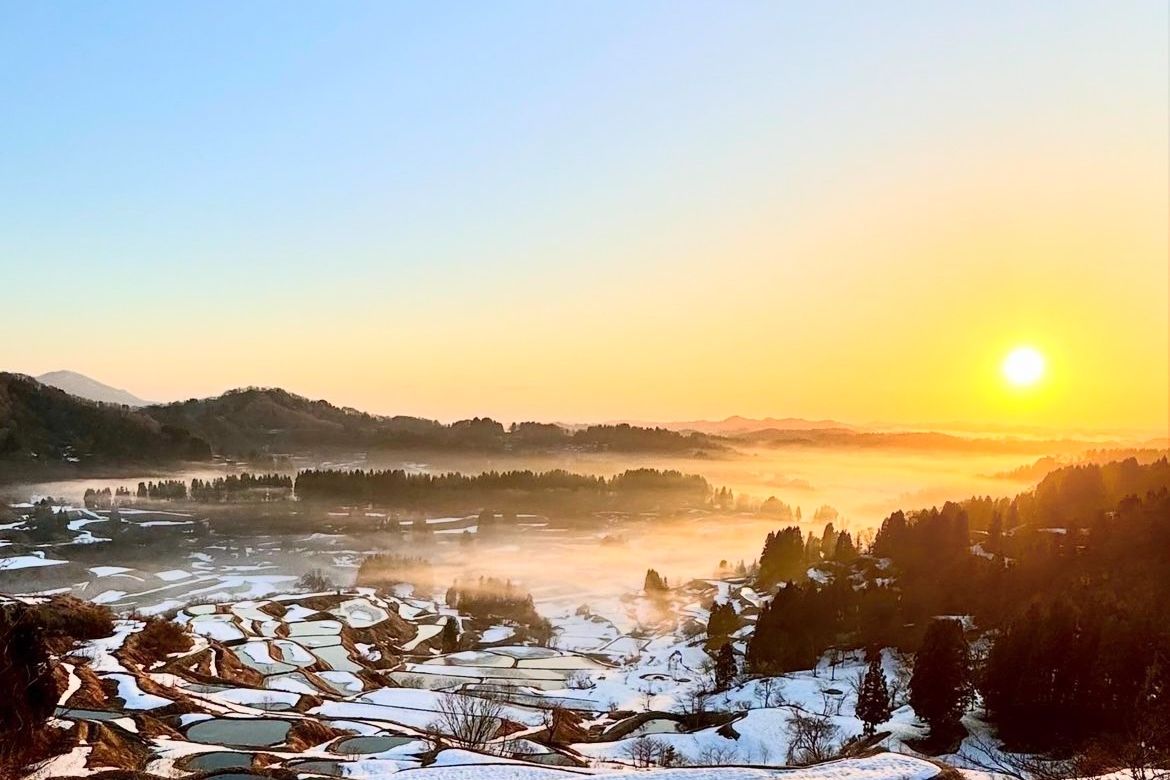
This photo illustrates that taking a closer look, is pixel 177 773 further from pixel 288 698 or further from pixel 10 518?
pixel 10 518

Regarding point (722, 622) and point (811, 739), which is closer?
point (811, 739)

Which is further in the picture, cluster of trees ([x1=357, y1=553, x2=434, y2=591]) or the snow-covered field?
cluster of trees ([x1=357, y1=553, x2=434, y2=591])

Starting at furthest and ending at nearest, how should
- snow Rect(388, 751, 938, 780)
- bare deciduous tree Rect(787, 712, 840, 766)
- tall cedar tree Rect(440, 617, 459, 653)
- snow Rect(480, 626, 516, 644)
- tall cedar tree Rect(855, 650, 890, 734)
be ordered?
snow Rect(480, 626, 516, 644)
tall cedar tree Rect(440, 617, 459, 653)
tall cedar tree Rect(855, 650, 890, 734)
bare deciduous tree Rect(787, 712, 840, 766)
snow Rect(388, 751, 938, 780)

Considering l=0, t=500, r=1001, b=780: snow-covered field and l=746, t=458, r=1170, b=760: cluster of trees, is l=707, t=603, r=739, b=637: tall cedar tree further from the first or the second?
l=746, t=458, r=1170, b=760: cluster of trees

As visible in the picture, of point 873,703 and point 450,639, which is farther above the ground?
point 873,703

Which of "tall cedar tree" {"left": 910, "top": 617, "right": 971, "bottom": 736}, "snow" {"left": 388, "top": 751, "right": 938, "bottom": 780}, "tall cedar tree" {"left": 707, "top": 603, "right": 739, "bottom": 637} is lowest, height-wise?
"tall cedar tree" {"left": 707, "top": 603, "right": 739, "bottom": 637}

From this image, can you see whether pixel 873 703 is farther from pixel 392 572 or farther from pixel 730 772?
pixel 392 572

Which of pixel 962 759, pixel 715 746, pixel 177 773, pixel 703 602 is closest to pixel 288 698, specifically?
pixel 177 773

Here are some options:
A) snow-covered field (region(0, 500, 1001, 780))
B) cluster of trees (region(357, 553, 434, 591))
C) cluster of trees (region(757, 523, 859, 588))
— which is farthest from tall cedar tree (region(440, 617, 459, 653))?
cluster of trees (region(757, 523, 859, 588))

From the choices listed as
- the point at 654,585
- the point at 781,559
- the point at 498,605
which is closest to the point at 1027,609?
the point at 781,559

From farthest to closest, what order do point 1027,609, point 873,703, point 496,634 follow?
1. point 496,634
2. point 1027,609
3. point 873,703

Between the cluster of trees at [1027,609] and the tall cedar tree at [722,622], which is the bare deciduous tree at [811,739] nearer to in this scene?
the cluster of trees at [1027,609]
